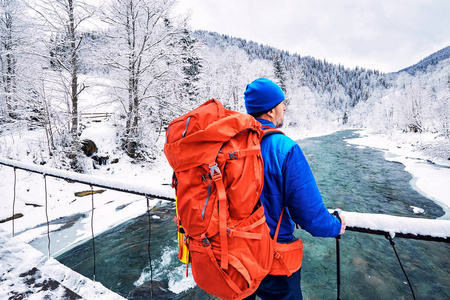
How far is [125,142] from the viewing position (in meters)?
14.8

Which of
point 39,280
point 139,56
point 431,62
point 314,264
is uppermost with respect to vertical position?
point 431,62

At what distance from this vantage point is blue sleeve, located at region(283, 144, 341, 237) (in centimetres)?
124

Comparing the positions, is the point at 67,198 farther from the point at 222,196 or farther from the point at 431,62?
the point at 431,62

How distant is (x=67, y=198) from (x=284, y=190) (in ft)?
35.1

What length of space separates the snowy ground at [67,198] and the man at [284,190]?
30 centimetres

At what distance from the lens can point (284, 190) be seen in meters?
1.31

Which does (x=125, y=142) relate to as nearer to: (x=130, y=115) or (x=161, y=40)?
(x=130, y=115)

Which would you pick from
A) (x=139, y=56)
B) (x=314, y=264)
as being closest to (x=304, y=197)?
(x=314, y=264)

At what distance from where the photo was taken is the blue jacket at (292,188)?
124 cm

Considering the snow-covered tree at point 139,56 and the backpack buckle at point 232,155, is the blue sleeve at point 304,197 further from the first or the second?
the snow-covered tree at point 139,56

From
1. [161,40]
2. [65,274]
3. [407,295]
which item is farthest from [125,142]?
[407,295]

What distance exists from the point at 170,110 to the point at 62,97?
19.0 ft

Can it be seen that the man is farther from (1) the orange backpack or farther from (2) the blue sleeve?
(1) the orange backpack

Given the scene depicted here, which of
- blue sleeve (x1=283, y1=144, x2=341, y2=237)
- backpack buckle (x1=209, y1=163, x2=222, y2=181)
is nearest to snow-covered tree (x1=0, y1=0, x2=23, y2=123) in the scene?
backpack buckle (x1=209, y1=163, x2=222, y2=181)
